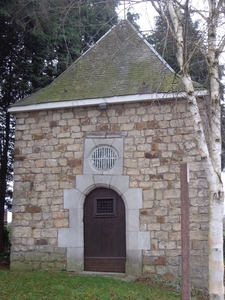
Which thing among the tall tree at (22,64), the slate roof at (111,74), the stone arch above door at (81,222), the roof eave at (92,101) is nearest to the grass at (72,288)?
the stone arch above door at (81,222)

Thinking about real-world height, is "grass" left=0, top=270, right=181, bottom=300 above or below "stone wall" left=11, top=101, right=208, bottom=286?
below

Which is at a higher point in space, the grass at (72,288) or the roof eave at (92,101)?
the roof eave at (92,101)

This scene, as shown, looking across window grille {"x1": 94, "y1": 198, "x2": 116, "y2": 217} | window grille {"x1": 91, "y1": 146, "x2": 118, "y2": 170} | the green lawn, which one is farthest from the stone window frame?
the green lawn

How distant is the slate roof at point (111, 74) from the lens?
28.7ft

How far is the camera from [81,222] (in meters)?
8.71

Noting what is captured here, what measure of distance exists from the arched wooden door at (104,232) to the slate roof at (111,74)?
2.24m

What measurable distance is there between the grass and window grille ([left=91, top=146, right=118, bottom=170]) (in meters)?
2.31

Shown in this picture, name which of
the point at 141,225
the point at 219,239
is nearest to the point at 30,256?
the point at 141,225

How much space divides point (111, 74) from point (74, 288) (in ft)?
16.0

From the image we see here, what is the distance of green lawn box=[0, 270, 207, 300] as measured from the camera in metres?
6.63

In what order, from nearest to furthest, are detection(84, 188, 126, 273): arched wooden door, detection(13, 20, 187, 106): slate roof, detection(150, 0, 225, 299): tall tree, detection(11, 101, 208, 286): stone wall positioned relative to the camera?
1. detection(150, 0, 225, 299): tall tree
2. detection(11, 101, 208, 286): stone wall
3. detection(84, 188, 126, 273): arched wooden door
4. detection(13, 20, 187, 106): slate roof

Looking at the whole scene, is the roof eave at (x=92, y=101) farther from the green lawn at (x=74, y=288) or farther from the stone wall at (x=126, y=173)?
the green lawn at (x=74, y=288)

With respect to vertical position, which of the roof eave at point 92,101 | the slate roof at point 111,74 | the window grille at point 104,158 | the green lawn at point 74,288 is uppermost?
the slate roof at point 111,74

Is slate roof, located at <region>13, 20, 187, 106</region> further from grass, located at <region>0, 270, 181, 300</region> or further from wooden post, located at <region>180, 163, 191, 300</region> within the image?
wooden post, located at <region>180, 163, 191, 300</region>
